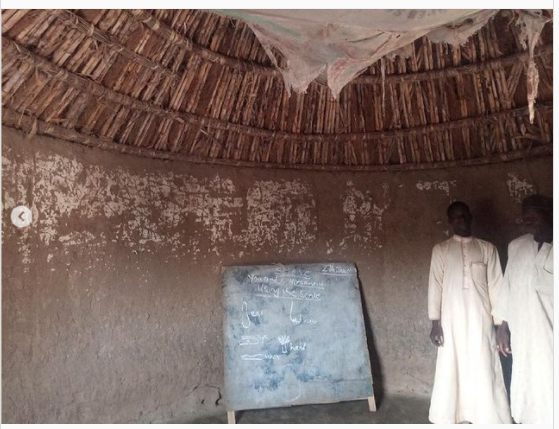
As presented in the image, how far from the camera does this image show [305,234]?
135 inches

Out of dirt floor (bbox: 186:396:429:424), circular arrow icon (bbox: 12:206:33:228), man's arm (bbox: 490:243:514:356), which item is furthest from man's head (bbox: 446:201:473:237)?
circular arrow icon (bbox: 12:206:33:228)

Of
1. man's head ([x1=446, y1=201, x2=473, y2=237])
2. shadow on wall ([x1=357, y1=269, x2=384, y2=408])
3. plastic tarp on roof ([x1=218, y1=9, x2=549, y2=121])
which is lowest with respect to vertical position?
shadow on wall ([x1=357, y1=269, x2=384, y2=408])

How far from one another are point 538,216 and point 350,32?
1589mm

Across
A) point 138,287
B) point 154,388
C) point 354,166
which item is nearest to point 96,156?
point 138,287

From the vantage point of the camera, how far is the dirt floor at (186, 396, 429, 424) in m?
2.95

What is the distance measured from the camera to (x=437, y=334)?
2.91 metres

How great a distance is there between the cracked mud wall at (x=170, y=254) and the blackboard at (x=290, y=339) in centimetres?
17

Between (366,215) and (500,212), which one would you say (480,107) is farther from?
(366,215)

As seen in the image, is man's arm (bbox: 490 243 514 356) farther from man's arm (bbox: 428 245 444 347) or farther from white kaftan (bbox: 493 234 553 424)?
man's arm (bbox: 428 245 444 347)

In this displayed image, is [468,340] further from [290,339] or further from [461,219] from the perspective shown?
[290,339]

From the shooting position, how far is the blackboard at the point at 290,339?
9.81 feet

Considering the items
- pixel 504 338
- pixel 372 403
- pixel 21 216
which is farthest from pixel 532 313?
pixel 21 216

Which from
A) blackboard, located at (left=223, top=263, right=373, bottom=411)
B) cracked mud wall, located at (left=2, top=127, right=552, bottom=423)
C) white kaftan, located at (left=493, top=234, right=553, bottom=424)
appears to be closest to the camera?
cracked mud wall, located at (left=2, top=127, right=552, bottom=423)

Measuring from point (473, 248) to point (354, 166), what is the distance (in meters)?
1.07
